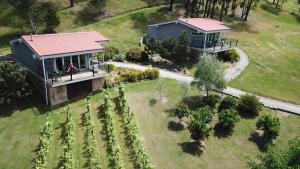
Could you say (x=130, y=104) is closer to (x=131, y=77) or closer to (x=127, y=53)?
(x=131, y=77)

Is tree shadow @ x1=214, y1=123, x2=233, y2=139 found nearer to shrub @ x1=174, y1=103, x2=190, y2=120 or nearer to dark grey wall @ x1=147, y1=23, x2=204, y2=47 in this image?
shrub @ x1=174, y1=103, x2=190, y2=120

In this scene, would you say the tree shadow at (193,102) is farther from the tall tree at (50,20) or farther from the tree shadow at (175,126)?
the tall tree at (50,20)

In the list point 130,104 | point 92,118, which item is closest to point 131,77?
point 130,104

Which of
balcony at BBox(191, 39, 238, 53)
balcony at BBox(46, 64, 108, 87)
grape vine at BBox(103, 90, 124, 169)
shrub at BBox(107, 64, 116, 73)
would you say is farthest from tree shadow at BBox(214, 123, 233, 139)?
balcony at BBox(191, 39, 238, 53)

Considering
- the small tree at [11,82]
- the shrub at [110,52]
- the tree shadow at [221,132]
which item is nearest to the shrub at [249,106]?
the tree shadow at [221,132]

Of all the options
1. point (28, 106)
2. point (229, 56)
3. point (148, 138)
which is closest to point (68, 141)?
point (148, 138)

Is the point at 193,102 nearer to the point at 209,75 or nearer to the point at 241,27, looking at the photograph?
the point at 209,75
